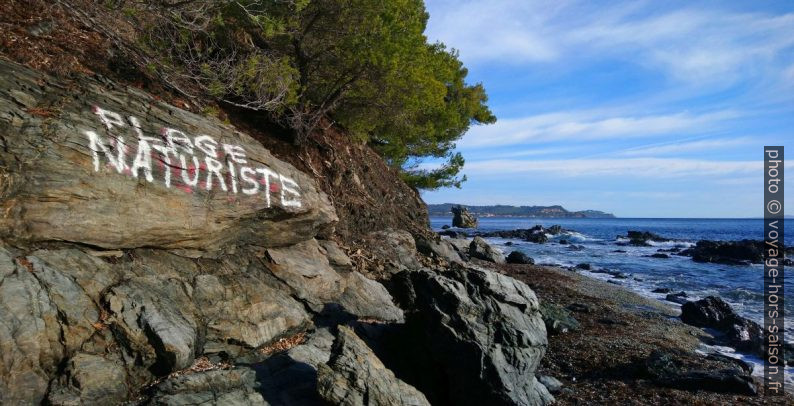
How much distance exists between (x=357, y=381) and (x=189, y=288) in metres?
2.88

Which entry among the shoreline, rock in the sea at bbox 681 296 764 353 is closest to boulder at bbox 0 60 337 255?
the shoreline

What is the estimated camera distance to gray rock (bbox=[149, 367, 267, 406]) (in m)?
5.12

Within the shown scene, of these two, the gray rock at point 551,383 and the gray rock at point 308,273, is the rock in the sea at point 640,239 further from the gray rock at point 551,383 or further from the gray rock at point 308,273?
the gray rock at point 308,273

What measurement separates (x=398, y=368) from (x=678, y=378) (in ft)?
18.4

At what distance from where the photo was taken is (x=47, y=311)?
4949 mm

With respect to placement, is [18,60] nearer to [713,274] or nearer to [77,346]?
[77,346]

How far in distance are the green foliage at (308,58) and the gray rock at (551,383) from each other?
784cm

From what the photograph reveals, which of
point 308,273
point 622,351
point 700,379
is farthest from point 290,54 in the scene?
point 700,379

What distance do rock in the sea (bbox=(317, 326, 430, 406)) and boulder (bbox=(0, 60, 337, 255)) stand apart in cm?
281

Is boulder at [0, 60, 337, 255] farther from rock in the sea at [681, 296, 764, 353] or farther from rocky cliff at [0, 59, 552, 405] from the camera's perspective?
rock in the sea at [681, 296, 764, 353]

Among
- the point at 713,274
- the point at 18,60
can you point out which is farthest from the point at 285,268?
the point at 713,274

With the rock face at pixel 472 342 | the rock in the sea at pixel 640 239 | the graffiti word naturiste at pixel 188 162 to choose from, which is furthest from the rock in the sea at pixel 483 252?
the rock in the sea at pixel 640 239

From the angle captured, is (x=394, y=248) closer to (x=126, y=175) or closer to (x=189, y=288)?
(x=189, y=288)

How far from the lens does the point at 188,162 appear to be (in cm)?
715
